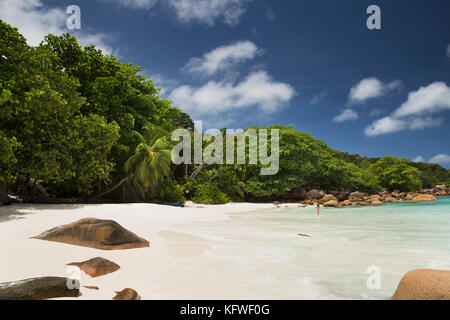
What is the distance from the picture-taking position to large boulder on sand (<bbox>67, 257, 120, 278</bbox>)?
11.0 feet

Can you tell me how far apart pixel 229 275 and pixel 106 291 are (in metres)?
1.57

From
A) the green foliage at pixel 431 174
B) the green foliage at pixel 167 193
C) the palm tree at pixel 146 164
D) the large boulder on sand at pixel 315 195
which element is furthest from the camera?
Result: the green foliage at pixel 431 174

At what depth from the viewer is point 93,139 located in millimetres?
11648

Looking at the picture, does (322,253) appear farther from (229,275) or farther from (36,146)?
(36,146)

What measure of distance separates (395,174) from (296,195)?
26.3 m

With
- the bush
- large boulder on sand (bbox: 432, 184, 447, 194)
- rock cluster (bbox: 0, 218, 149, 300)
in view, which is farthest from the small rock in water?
large boulder on sand (bbox: 432, 184, 447, 194)

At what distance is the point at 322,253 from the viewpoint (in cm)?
540

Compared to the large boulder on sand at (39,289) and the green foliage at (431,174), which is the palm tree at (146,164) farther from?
the green foliage at (431,174)

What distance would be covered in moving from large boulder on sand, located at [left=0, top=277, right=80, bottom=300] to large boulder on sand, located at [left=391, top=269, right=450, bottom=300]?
3.30 meters

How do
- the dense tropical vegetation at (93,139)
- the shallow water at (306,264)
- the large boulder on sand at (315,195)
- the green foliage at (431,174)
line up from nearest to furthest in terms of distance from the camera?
the shallow water at (306,264)
the dense tropical vegetation at (93,139)
the large boulder on sand at (315,195)
the green foliage at (431,174)

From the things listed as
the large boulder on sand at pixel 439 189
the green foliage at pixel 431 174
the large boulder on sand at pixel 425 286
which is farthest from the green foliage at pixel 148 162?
the green foliage at pixel 431 174

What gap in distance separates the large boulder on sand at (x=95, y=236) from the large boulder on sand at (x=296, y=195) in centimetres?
2864

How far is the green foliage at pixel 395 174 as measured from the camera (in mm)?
46938
